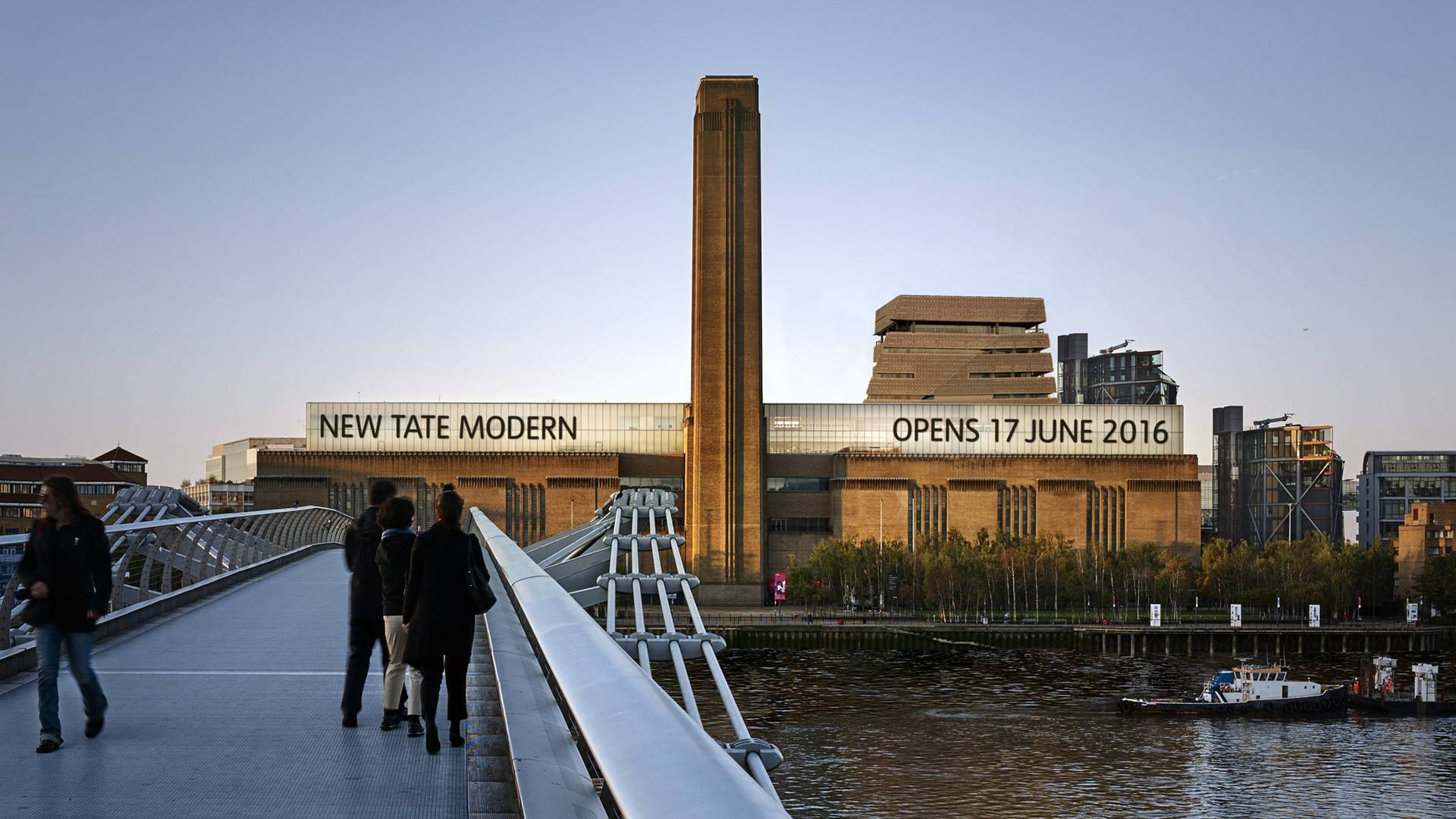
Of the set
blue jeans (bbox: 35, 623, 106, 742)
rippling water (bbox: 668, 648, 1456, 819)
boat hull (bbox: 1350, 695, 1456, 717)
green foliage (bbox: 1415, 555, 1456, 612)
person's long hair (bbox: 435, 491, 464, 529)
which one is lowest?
boat hull (bbox: 1350, 695, 1456, 717)

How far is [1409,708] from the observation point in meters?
60.4

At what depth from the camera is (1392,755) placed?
1937 inches

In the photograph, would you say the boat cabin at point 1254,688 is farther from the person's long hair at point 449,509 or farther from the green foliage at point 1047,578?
the person's long hair at point 449,509

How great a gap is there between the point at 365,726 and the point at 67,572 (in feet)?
5.88

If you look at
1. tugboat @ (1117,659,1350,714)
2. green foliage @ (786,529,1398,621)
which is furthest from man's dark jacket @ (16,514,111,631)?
green foliage @ (786,529,1398,621)

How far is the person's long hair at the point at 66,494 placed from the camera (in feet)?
24.0

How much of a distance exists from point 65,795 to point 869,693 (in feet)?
180

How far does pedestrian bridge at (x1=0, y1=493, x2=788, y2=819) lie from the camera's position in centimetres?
206

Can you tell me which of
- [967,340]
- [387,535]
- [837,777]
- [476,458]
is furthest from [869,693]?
[967,340]

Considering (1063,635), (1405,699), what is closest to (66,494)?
(1405,699)

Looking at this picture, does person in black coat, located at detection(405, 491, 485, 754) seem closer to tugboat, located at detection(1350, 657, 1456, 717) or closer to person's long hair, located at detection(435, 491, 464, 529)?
person's long hair, located at detection(435, 491, 464, 529)

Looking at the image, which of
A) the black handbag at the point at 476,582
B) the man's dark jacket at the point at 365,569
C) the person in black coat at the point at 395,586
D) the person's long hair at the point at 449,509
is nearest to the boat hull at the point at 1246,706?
the man's dark jacket at the point at 365,569

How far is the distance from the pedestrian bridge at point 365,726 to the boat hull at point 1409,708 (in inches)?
2190

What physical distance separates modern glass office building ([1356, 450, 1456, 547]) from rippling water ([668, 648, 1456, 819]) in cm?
8552
